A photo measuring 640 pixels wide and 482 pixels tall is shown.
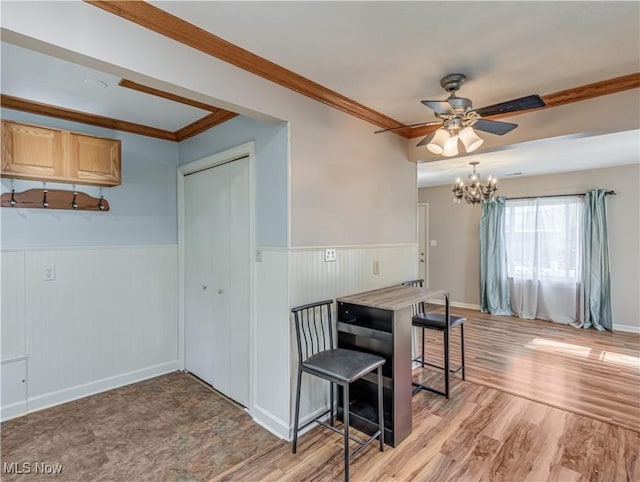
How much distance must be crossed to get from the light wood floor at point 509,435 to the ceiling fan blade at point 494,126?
209 centimetres

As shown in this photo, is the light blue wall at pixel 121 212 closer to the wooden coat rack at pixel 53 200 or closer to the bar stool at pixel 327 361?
the wooden coat rack at pixel 53 200

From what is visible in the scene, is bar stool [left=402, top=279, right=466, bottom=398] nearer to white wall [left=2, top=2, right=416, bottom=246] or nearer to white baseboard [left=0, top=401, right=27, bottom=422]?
white wall [left=2, top=2, right=416, bottom=246]

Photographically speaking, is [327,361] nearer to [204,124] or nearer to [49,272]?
[204,124]

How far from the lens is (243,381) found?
9.00 ft

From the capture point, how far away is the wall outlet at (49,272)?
2723 mm

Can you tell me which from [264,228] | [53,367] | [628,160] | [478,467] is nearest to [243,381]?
[264,228]

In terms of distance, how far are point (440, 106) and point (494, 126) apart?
1.46ft

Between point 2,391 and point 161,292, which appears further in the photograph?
point 161,292

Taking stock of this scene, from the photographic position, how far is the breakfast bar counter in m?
2.25

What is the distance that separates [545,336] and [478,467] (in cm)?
347

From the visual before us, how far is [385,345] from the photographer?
92.7 inches

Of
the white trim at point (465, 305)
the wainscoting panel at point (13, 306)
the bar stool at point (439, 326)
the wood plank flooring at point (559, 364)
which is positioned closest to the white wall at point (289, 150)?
the bar stool at point (439, 326)

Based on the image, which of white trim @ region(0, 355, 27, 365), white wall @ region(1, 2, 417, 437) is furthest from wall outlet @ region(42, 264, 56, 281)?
white wall @ region(1, 2, 417, 437)

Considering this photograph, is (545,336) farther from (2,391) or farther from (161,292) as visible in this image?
(2,391)
